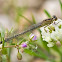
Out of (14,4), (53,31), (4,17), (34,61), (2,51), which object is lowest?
(34,61)

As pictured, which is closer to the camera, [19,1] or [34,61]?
[34,61]

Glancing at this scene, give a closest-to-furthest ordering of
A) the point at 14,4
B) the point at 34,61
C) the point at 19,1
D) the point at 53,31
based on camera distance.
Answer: the point at 53,31
the point at 34,61
the point at 14,4
the point at 19,1

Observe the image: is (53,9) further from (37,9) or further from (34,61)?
(34,61)

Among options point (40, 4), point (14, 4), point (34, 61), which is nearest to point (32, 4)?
point (40, 4)

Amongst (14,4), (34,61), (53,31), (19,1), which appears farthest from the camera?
(19,1)

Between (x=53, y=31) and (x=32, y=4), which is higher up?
(x=32, y=4)

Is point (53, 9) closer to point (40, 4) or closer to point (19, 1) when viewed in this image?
point (40, 4)

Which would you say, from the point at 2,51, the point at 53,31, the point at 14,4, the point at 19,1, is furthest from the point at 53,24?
the point at 19,1

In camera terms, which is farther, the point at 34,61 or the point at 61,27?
the point at 34,61

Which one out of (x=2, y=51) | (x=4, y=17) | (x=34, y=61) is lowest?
(x=34, y=61)
